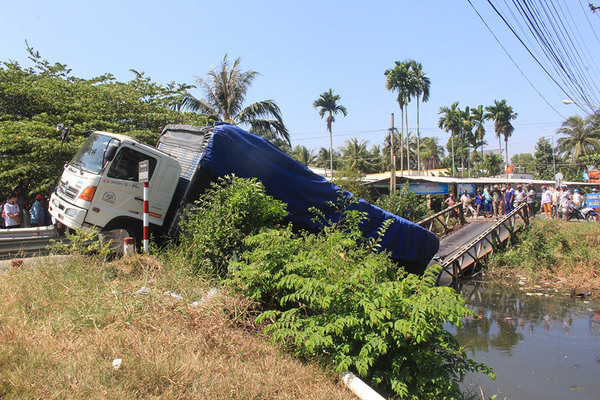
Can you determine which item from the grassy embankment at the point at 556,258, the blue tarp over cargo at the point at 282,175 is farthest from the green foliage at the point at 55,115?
the grassy embankment at the point at 556,258

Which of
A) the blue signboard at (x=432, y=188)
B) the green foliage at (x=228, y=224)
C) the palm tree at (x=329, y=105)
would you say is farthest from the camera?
the palm tree at (x=329, y=105)

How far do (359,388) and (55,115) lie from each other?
14.7m

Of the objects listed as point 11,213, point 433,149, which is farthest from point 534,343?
point 433,149

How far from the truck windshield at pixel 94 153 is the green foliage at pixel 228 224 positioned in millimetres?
2617

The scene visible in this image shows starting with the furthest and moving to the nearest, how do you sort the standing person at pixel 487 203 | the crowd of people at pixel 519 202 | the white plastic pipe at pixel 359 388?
the standing person at pixel 487 203 < the crowd of people at pixel 519 202 < the white plastic pipe at pixel 359 388

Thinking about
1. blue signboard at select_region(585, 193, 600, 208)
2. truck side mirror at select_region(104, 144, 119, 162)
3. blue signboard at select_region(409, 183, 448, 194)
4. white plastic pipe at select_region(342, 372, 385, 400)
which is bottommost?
white plastic pipe at select_region(342, 372, 385, 400)

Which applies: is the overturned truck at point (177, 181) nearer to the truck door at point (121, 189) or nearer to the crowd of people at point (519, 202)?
the truck door at point (121, 189)

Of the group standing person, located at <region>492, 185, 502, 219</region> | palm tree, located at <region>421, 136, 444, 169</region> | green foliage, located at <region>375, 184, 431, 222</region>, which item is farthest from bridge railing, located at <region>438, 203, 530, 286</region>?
palm tree, located at <region>421, 136, 444, 169</region>

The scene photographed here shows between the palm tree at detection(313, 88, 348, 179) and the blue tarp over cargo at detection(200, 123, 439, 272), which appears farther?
the palm tree at detection(313, 88, 348, 179)

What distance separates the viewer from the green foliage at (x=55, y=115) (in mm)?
12430

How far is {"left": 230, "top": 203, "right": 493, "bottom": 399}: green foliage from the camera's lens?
13.2 ft

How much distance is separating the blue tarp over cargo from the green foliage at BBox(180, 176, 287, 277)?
1128 millimetres

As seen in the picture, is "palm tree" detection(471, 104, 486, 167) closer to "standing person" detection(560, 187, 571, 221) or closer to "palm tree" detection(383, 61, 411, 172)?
"palm tree" detection(383, 61, 411, 172)

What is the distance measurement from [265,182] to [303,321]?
11.3 feet
